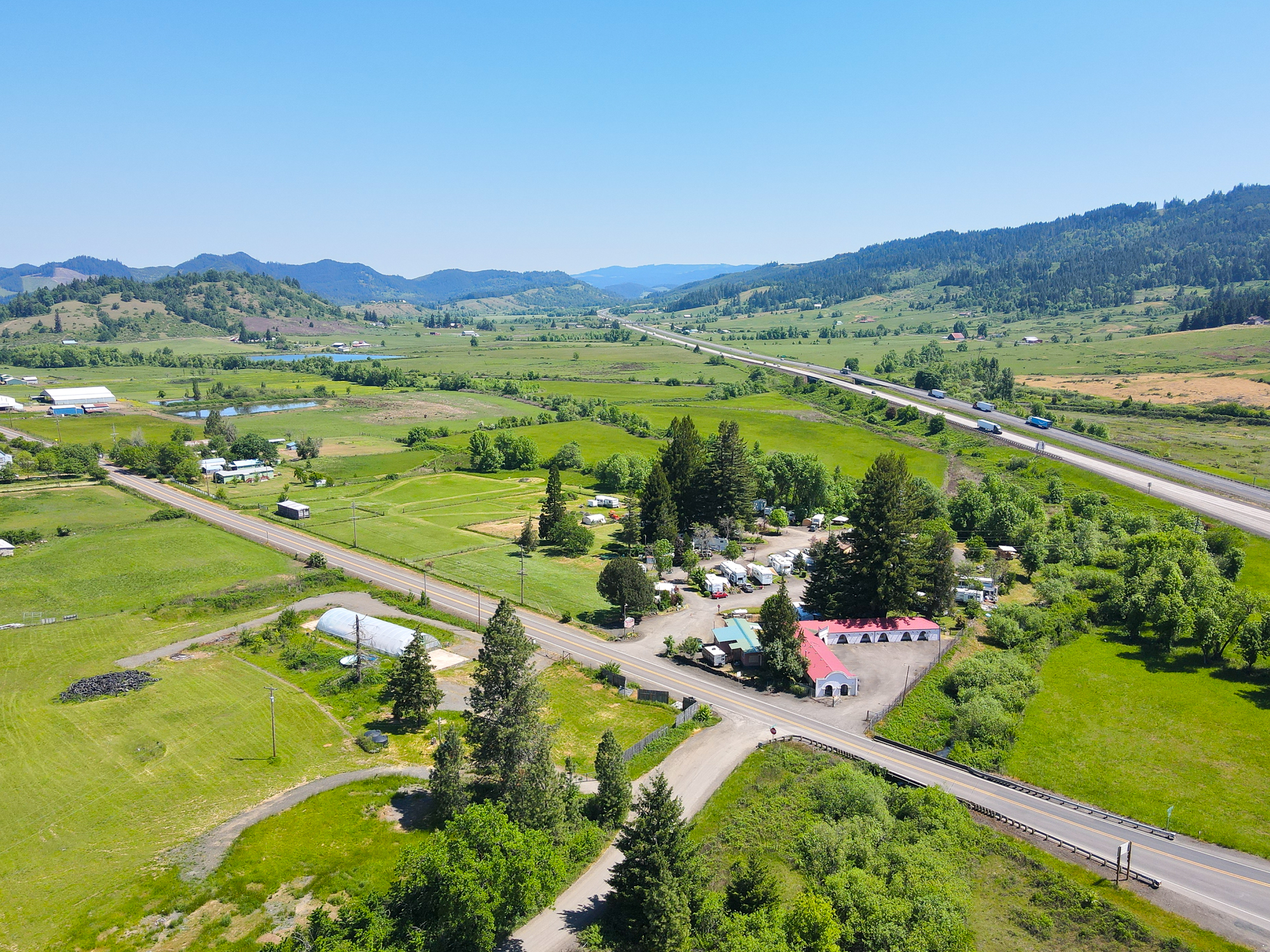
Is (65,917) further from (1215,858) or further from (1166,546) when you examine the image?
(1166,546)

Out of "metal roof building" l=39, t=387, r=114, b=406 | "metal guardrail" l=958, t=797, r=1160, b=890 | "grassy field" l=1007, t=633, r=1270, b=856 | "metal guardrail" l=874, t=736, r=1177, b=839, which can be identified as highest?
"metal roof building" l=39, t=387, r=114, b=406

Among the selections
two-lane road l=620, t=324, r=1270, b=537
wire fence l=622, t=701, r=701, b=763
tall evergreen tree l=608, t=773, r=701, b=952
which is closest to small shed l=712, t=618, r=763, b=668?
wire fence l=622, t=701, r=701, b=763

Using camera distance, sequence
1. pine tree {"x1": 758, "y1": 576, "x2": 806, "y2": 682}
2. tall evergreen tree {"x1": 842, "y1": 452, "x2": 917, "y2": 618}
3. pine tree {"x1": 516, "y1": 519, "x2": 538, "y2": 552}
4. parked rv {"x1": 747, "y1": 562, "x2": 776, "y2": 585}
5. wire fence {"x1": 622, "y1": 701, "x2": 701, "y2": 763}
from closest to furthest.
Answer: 1. wire fence {"x1": 622, "y1": 701, "x2": 701, "y2": 763}
2. pine tree {"x1": 758, "y1": 576, "x2": 806, "y2": 682}
3. tall evergreen tree {"x1": 842, "y1": 452, "x2": 917, "y2": 618}
4. parked rv {"x1": 747, "y1": 562, "x2": 776, "y2": 585}
5. pine tree {"x1": 516, "y1": 519, "x2": 538, "y2": 552}

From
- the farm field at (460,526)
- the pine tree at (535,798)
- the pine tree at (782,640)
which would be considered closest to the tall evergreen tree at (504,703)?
the pine tree at (535,798)

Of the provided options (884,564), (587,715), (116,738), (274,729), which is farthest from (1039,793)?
(116,738)

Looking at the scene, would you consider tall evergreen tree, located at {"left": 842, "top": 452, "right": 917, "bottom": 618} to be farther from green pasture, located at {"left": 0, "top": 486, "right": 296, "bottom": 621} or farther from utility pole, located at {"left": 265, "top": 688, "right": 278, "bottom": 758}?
green pasture, located at {"left": 0, "top": 486, "right": 296, "bottom": 621}

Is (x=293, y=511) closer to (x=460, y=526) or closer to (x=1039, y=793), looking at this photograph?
(x=460, y=526)

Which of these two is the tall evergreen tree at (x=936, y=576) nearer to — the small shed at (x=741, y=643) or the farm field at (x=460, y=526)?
the small shed at (x=741, y=643)
